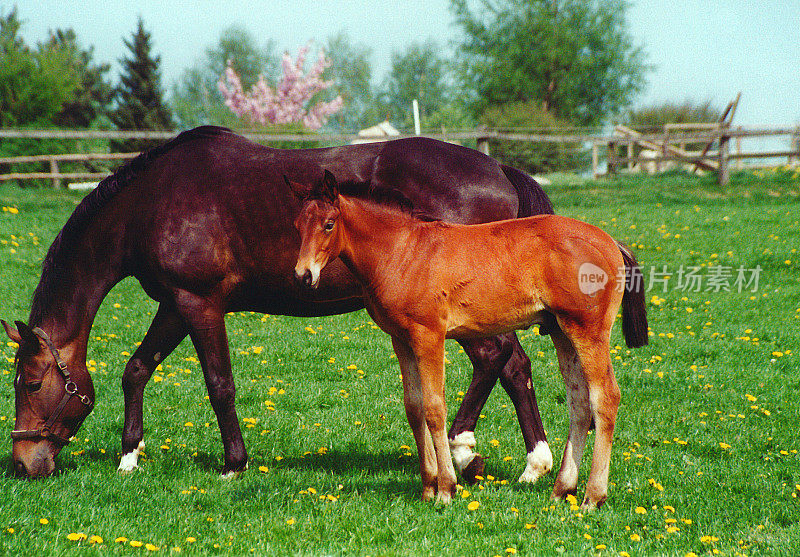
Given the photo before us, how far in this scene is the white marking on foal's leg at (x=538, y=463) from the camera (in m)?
5.13

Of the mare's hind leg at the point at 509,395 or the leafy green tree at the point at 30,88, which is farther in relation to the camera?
the leafy green tree at the point at 30,88

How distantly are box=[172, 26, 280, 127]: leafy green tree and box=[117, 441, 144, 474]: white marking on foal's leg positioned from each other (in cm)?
6714

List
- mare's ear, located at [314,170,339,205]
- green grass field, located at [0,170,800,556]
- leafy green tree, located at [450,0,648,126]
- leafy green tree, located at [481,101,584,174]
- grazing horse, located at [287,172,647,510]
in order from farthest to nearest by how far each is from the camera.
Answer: leafy green tree, located at [450,0,648,126]
leafy green tree, located at [481,101,584,174]
grazing horse, located at [287,172,647,510]
green grass field, located at [0,170,800,556]
mare's ear, located at [314,170,339,205]

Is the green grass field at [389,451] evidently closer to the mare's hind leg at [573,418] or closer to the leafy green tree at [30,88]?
the mare's hind leg at [573,418]

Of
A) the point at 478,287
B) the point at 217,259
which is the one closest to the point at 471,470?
the point at 478,287

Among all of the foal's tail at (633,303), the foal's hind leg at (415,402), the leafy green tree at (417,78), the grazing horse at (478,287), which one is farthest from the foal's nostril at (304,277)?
the leafy green tree at (417,78)

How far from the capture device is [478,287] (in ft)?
14.0

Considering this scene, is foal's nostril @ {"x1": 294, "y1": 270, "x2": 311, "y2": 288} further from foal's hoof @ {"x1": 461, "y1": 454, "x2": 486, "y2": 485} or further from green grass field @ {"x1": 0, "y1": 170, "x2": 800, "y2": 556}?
foal's hoof @ {"x1": 461, "y1": 454, "x2": 486, "y2": 485}

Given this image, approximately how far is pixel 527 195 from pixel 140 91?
125 feet

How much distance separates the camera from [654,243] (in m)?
13.8

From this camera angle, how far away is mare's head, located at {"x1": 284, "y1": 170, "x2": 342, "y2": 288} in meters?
3.84

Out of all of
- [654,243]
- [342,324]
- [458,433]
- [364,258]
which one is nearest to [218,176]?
[364,258]

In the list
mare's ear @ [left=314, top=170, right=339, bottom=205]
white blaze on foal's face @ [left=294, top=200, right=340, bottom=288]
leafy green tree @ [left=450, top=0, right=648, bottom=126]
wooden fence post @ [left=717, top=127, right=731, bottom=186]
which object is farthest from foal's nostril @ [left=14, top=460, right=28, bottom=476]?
leafy green tree @ [left=450, top=0, right=648, bottom=126]

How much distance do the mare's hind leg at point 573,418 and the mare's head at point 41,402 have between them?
363cm
